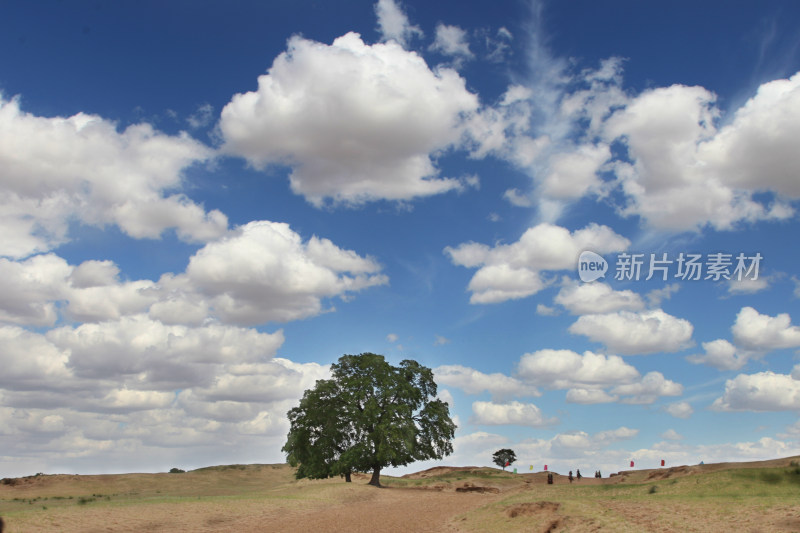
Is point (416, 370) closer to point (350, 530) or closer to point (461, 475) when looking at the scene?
point (461, 475)

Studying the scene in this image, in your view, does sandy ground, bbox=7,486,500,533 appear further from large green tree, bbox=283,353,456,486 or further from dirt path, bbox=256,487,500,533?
large green tree, bbox=283,353,456,486

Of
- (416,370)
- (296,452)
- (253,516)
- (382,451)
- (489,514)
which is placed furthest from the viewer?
(416,370)

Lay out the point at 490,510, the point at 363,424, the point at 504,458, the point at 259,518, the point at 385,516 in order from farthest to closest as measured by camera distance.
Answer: the point at 504,458 < the point at 363,424 < the point at 385,516 < the point at 259,518 < the point at 490,510

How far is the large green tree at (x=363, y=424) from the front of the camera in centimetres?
5522

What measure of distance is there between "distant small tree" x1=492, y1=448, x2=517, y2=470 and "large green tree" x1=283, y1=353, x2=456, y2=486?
208ft

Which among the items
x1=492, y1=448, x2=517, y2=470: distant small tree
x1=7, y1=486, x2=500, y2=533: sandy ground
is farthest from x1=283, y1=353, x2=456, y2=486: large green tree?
x1=492, y1=448, x2=517, y2=470: distant small tree

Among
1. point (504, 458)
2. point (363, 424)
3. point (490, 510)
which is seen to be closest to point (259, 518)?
point (490, 510)

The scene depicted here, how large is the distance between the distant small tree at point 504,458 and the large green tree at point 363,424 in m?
63.3

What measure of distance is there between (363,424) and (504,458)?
72.0 meters

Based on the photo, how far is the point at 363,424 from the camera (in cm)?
5606

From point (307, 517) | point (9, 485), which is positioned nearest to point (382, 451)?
point (307, 517)

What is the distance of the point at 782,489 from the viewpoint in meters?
29.1

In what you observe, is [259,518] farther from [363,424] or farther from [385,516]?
[363,424]

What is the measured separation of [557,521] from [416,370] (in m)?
35.3
